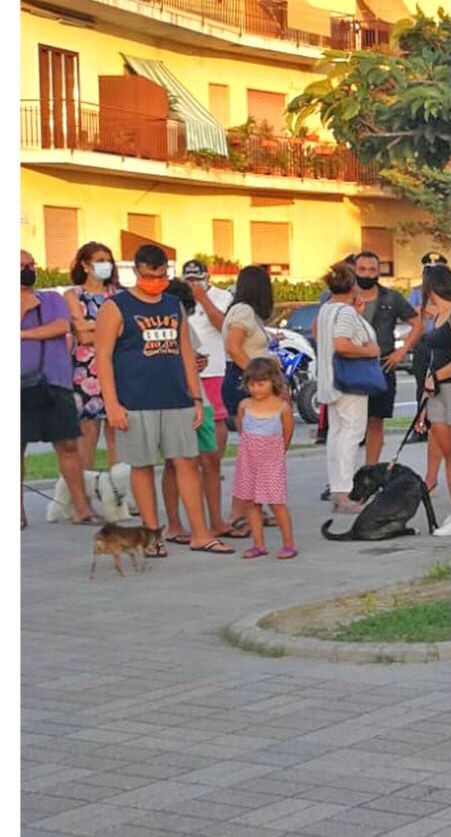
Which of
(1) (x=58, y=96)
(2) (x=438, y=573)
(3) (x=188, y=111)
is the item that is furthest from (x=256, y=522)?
(3) (x=188, y=111)

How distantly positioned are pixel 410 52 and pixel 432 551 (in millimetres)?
3607

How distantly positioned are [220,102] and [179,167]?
11.7 ft

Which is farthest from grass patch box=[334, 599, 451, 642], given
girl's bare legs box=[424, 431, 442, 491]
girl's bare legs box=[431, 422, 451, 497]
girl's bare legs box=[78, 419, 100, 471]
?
girl's bare legs box=[78, 419, 100, 471]

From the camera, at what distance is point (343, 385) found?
40.3ft

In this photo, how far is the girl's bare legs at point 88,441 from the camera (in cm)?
1266

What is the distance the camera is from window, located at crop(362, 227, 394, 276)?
5070cm

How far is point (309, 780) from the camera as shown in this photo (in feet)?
18.9

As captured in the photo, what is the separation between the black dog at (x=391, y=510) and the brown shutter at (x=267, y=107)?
119 ft

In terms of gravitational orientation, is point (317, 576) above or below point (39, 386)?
below

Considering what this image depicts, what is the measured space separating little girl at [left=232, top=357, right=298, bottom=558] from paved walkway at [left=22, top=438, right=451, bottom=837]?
0.58m

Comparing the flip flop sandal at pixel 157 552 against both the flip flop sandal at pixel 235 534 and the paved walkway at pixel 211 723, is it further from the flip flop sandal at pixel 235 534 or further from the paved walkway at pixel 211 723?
the flip flop sandal at pixel 235 534

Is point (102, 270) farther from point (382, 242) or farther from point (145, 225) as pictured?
point (382, 242)

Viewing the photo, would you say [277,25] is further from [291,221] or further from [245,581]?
[245,581]

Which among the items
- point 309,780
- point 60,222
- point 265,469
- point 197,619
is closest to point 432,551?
point 265,469
